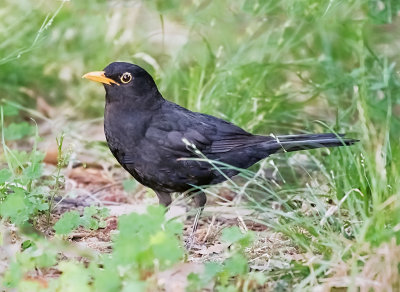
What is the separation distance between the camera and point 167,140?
15.9 feet

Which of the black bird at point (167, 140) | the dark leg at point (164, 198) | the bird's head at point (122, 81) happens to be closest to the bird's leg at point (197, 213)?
the black bird at point (167, 140)

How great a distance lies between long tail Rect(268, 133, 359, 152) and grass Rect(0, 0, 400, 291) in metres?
0.09

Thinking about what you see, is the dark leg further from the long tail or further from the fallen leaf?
the fallen leaf

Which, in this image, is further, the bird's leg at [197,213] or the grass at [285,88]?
the bird's leg at [197,213]

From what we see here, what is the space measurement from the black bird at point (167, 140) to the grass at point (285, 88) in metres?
0.20

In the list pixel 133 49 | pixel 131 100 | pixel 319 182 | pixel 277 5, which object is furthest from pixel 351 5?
pixel 133 49

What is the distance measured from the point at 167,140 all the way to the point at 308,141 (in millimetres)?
817

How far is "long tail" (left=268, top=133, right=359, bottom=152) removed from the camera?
476cm

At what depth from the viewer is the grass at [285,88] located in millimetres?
3838

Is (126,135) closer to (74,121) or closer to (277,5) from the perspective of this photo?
(277,5)

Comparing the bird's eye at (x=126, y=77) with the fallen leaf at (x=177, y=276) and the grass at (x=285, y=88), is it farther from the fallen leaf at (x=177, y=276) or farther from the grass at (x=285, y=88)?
the fallen leaf at (x=177, y=276)

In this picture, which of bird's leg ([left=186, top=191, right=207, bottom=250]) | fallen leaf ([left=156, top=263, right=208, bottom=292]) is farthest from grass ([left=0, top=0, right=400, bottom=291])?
fallen leaf ([left=156, top=263, right=208, bottom=292])

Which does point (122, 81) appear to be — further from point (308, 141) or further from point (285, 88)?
point (285, 88)

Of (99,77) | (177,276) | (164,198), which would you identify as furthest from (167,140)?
(177,276)
